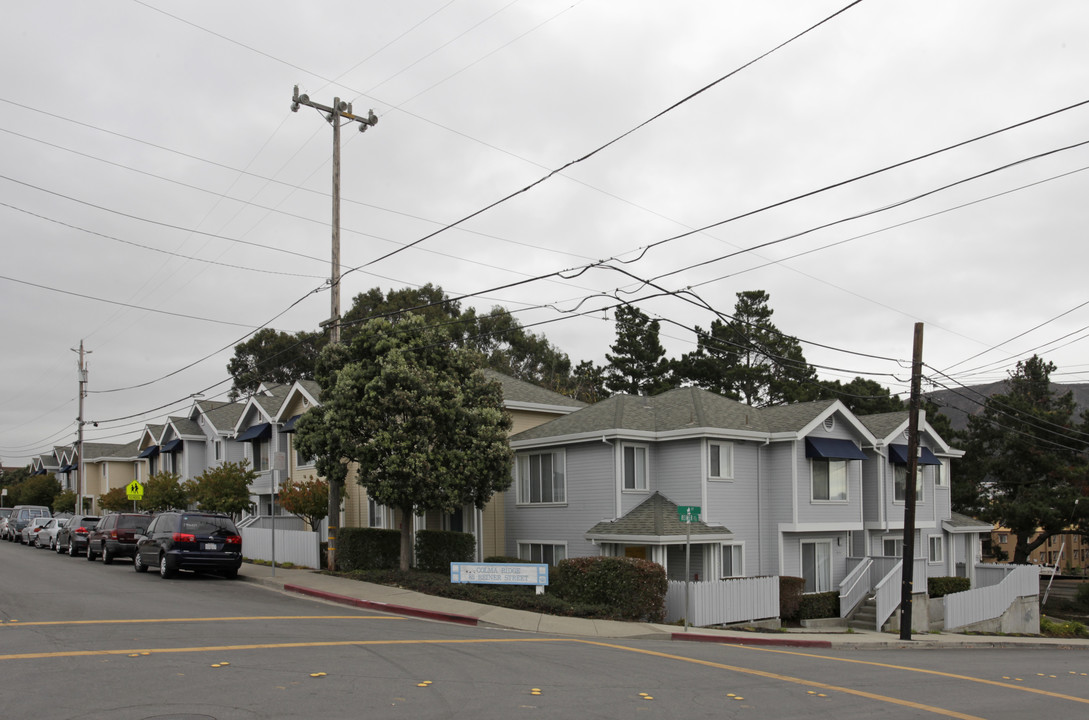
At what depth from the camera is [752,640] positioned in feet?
61.9

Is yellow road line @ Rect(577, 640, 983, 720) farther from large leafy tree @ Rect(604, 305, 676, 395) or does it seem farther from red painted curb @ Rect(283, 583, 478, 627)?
large leafy tree @ Rect(604, 305, 676, 395)

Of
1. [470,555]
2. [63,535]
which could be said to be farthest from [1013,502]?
[63,535]

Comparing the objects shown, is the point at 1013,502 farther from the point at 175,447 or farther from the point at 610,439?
the point at 175,447

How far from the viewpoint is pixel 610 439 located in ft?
88.9

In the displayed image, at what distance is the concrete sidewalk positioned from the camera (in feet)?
59.2

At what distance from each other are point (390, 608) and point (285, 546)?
11437 mm

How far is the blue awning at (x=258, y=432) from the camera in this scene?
39844 millimetres

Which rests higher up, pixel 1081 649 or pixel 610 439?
pixel 610 439

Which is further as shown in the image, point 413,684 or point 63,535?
point 63,535

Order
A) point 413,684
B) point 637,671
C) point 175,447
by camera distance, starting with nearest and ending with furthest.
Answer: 1. point 413,684
2. point 637,671
3. point 175,447

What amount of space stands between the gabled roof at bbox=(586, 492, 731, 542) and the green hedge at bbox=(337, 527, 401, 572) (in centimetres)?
596

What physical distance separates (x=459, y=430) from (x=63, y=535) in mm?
21236

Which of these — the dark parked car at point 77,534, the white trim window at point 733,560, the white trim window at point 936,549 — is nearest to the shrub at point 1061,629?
the white trim window at point 936,549

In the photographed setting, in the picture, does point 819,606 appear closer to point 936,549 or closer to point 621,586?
point 621,586
